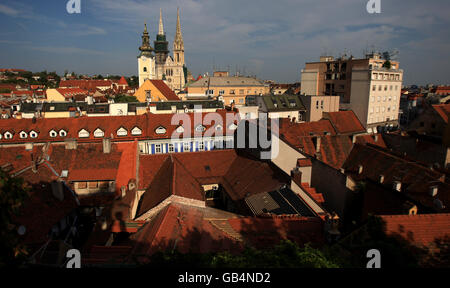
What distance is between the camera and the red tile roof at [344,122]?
38438 mm

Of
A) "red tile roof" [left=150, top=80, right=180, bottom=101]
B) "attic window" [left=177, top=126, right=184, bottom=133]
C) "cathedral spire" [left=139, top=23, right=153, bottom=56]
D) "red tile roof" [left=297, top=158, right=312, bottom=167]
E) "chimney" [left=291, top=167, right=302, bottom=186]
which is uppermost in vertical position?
"cathedral spire" [left=139, top=23, right=153, bottom=56]

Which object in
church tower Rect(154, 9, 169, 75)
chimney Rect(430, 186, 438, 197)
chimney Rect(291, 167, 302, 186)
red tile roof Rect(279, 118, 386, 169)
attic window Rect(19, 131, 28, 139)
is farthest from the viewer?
church tower Rect(154, 9, 169, 75)

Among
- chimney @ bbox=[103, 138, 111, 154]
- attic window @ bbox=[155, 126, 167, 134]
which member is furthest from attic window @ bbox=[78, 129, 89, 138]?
chimney @ bbox=[103, 138, 111, 154]

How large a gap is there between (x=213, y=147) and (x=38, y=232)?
22.1m

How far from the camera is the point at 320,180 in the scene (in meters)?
21.2

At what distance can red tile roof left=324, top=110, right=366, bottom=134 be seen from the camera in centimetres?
3844

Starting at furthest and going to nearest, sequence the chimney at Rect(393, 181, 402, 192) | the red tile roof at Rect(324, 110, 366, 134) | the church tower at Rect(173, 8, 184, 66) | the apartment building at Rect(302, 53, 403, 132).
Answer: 1. the church tower at Rect(173, 8, 184, 66)
2. the apartment building at Rect(302, 53, 403, 132)
3. the red tile roof at Rect(324, 110, 366, 134)
4. the chimney at Rect(393, 181, 402, 192)

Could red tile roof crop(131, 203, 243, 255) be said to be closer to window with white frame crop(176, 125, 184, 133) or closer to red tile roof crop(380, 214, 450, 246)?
red tile roof crop(380, 214, 450, 246)

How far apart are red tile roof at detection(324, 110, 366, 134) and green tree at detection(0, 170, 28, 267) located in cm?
3595

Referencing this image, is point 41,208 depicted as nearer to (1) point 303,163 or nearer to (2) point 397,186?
(1) point 303,163

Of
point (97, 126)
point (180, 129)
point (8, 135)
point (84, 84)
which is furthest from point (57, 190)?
point (84, 84)

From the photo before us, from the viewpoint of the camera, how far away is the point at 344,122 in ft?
130
